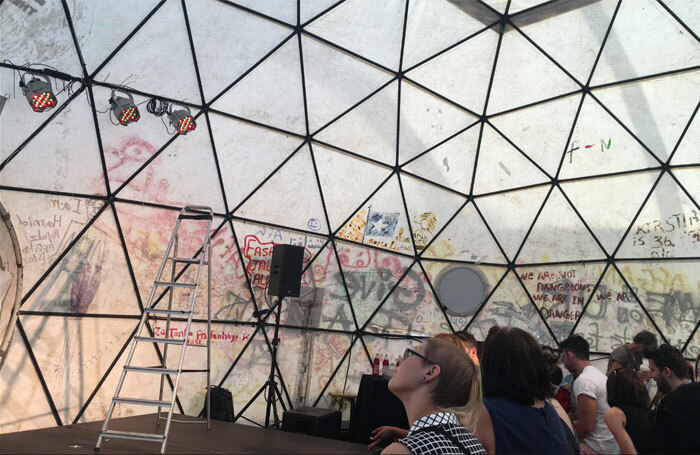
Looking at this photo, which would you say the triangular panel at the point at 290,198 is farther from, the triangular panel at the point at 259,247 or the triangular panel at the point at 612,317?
the triangular panel at the point at 612,317

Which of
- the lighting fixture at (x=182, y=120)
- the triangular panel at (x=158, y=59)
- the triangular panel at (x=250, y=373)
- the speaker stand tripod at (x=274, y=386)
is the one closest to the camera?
the triangular panel at (x=158, y=59)

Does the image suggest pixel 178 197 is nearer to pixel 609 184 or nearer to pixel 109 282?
pixel 109 282

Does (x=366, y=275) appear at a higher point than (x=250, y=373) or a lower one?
higher

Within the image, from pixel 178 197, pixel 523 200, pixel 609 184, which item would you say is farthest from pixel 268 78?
pixel 609 184

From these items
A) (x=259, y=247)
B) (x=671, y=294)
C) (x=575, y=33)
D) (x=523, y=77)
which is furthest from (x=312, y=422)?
(x=575, y=33)

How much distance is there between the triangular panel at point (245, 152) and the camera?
853 centimetres

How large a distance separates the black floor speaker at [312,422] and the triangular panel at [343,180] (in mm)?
3292

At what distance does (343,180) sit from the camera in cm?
971

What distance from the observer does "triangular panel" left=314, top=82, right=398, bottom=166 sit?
365 inches

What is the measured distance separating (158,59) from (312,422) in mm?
5292

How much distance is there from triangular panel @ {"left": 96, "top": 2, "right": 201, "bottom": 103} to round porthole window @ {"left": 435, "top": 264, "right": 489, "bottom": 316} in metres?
5.59

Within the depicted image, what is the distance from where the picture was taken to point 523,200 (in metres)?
9.92

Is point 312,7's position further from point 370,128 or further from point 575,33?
point 575,33

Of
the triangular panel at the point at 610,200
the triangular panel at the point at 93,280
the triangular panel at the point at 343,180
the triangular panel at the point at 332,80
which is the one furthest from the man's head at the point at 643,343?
the triangular panel at the point at 93,280
